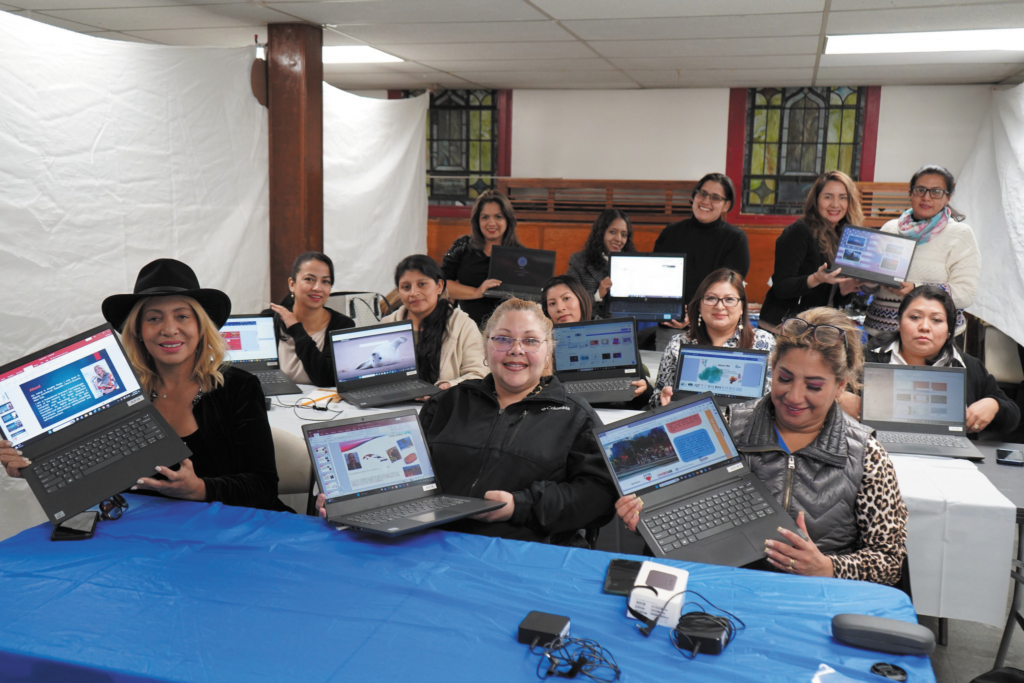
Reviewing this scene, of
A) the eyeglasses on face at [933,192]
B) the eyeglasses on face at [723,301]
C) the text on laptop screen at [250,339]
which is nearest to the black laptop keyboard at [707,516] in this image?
the eyeglasses on face at [723,301]

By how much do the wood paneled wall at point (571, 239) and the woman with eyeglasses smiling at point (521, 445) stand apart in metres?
5.04

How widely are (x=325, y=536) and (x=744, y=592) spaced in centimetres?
94

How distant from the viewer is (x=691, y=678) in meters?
1.25

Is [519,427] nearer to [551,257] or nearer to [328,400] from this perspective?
[328,400]

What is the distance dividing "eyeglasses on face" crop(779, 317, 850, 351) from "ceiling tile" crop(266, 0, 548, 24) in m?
2.77

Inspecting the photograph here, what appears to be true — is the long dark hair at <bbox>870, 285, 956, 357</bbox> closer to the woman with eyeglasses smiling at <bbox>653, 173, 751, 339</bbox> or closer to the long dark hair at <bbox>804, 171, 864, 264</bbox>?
the long dark hair at <bbox>804, 171, 864, 264</bbox>

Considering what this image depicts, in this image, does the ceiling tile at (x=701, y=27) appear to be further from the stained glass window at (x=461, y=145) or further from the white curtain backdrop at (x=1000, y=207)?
the stained glass window at (x=461, y=145)

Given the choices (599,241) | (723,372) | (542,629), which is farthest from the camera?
(599,241)

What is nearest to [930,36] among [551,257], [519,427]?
[551,257]

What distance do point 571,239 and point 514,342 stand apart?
567 cm

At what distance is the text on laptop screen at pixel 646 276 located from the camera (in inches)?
179

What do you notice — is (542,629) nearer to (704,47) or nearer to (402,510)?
(402,510)

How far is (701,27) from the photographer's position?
4562 millimetres

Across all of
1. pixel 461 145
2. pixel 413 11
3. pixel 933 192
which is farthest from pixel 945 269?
pixel 461 145
